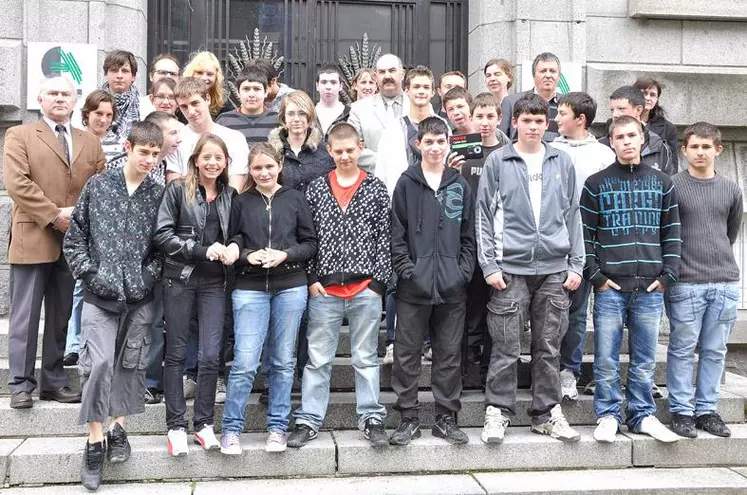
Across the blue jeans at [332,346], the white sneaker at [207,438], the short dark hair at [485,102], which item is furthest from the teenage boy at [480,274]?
the white sneaker at [207,438]

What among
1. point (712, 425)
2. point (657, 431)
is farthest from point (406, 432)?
point (712, 425)

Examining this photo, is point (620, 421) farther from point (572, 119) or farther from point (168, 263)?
point (168, 263)

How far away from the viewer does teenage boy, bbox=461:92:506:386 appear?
5.59 m

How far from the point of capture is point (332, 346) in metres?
5.09

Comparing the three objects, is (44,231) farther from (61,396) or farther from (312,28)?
(312,28)

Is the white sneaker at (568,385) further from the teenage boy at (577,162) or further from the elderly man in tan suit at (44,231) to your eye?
the elderly man in tan suit at (44,231)

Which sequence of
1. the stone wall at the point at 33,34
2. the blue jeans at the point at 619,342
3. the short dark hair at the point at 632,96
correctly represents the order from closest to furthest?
the blue jeans at the point at 619,342 < the short dark hair at the point at 632,96 < the stone wall at the point at 33,34

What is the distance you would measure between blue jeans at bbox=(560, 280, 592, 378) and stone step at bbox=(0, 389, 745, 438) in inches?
10.6

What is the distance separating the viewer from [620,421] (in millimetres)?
5418

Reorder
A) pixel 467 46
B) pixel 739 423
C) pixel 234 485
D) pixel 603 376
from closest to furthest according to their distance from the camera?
pixel 234 485
pixel 603 376
pixel 739 423
pixel 467 46

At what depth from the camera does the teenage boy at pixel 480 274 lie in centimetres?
559

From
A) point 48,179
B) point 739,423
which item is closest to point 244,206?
point 48,179

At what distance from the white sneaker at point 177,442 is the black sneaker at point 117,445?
255mm

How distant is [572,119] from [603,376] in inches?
69.8
